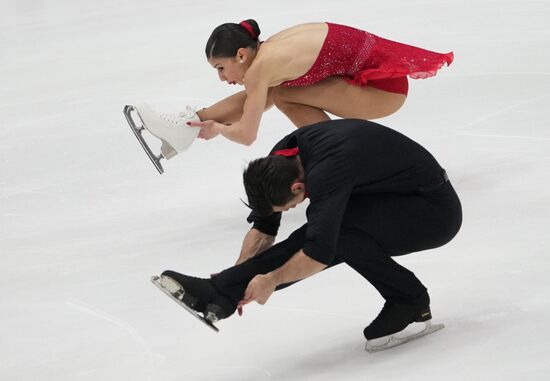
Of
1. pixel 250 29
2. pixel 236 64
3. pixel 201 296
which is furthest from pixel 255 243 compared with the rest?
pixel 250 29

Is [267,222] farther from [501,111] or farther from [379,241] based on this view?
[501,111]

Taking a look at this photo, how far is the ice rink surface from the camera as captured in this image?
2.98 meters

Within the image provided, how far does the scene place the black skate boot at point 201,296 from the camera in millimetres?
2762

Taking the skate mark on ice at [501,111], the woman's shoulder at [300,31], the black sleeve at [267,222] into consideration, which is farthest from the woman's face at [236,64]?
the skate mark on ice at [501,111]

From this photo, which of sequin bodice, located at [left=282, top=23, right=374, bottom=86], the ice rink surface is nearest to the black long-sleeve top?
the ice rink surface

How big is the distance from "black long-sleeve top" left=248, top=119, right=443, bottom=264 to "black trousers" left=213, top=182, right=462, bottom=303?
0.04 meters

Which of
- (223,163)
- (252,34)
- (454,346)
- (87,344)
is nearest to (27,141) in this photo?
(223,163)

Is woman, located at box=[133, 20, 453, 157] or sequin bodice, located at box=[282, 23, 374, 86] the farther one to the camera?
sequin bodice, located at box=[282, 23, 374, 86]

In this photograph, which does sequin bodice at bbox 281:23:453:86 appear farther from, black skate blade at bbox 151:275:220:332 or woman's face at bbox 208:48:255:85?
black skate blade at bbox 151:275:220:332

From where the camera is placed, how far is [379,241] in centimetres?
283

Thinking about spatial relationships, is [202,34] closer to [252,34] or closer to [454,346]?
[252,34]

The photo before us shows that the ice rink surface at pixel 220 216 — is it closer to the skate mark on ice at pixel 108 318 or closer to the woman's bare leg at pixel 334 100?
the skate mark on ice at pixel 108 318

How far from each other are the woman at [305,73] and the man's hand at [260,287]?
1180 millimetres

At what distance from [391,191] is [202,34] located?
4710mm
